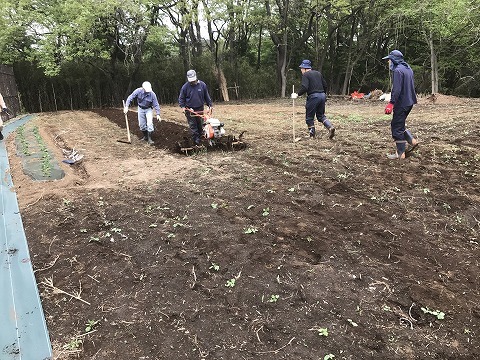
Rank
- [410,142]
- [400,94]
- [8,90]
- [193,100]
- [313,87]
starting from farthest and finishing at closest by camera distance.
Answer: [8,90] < [193,100] < [313,87] < [410,142] < [400,94]

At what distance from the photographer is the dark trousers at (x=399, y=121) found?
21.6ft

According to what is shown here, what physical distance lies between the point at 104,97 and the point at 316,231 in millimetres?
22153

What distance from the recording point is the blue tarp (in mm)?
2678

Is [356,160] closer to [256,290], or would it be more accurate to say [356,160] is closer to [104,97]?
[256,290]

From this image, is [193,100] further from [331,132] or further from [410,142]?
[410,142]

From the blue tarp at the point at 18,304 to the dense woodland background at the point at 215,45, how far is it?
52.7ft

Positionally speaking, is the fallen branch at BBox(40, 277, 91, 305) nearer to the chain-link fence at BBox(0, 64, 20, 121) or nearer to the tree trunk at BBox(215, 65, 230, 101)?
the chain-link fence at BBox(0, 64, 20, 121)

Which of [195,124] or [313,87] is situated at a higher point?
[313,87]

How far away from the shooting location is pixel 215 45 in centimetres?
2594

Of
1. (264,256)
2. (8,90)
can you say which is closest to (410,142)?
(264,256)

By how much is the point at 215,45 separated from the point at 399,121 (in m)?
21.3

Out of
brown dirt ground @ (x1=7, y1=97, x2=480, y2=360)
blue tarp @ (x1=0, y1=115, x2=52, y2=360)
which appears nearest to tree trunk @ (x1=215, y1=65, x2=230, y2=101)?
brown dirt ground @ (x1=7, y1=97, x2=480, y2=360)

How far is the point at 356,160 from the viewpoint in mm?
7062

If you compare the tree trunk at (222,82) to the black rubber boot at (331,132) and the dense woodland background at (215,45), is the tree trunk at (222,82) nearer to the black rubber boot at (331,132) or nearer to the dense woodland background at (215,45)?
the dense woodland background at (215,45)
